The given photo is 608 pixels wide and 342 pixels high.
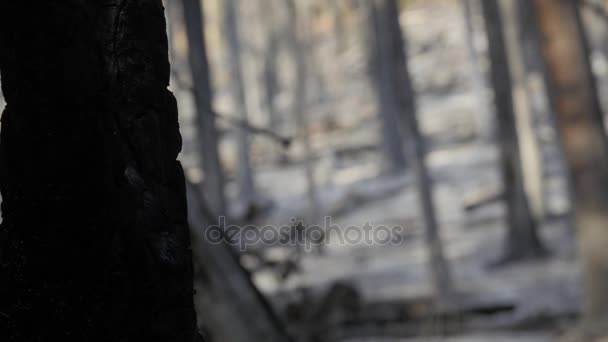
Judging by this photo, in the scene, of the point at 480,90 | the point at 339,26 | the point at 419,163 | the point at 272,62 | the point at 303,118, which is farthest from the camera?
the point at 339,26

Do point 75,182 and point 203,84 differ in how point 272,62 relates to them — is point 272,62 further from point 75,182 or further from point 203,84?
point 75,182

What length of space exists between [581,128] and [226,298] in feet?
18.5

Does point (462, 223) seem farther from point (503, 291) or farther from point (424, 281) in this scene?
point (503, 291)

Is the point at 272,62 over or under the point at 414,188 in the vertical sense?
over

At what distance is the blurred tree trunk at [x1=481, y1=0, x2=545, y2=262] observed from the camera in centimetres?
1489

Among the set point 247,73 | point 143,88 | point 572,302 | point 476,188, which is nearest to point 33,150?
point 143,88

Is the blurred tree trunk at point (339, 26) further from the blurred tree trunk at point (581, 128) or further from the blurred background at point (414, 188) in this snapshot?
the blurred tree trunk at point (581, 128)

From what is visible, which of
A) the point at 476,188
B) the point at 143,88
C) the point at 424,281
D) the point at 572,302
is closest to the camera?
the point at 143,88

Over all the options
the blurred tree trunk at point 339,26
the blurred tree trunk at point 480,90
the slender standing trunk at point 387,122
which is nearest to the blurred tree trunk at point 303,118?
the slender standing trunk at point 387,122

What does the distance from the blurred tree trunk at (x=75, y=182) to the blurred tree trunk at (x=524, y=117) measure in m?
16.2

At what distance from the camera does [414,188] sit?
78.2 ft

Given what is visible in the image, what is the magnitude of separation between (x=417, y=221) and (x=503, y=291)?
7965 millimetres

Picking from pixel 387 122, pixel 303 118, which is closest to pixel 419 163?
pixel 303 118

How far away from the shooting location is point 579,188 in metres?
9.24
